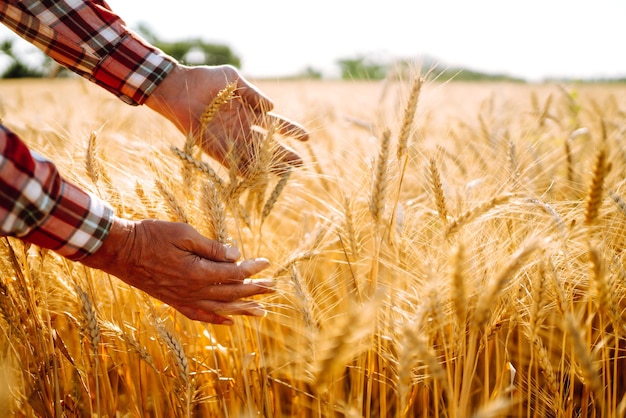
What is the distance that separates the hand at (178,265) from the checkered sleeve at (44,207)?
0.16 feet

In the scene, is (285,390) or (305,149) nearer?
(285,390)

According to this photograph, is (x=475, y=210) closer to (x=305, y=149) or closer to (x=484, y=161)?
(x=484, y=161)

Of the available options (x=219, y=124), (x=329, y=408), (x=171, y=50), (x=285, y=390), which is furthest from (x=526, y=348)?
(x=171, y=50)

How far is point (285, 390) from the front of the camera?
4.94 feet

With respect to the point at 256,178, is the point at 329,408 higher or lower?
lower

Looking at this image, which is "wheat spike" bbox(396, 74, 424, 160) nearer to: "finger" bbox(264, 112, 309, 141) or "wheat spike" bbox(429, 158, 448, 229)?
"wheat spike" bbox(429, 158, 448, 229)

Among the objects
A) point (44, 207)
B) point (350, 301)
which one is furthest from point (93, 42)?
point (350, 301)

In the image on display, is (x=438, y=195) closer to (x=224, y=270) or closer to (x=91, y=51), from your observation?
(x=224, y=270)

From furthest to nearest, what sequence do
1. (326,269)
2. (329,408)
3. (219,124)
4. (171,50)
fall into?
(171,50) < (326,269) < (219,124) < (329,408)

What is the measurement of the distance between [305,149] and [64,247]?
1.20 metres

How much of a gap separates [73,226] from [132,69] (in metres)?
0.66

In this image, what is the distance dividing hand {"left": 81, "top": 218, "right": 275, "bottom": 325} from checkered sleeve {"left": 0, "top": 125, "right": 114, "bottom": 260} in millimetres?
49

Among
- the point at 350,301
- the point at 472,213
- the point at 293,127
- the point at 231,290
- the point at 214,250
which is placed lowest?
the point at 350,301

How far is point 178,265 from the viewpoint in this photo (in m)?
1.08
